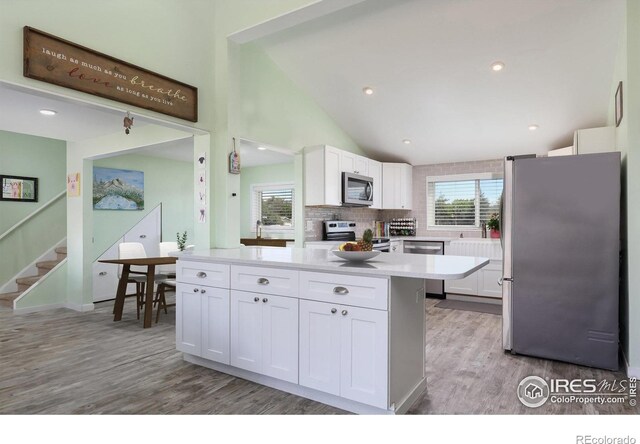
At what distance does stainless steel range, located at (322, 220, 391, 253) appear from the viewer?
17.7 ft

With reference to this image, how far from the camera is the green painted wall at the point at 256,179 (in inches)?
282

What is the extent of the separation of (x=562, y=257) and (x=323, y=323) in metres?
2.06

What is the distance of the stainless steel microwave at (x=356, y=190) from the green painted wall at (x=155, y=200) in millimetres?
3247

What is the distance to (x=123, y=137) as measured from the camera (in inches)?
187

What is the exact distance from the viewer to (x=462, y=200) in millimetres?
6203

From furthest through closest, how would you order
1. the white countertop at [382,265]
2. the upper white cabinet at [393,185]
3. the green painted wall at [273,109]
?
the upper white cabinet at [393,185] → the green painted wall at [273,109] → the white countertop at [382,265]

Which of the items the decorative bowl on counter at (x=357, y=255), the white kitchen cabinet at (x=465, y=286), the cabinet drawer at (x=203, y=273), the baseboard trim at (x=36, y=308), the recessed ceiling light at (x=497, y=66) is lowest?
the baseboard trim at (x=36, y=308)

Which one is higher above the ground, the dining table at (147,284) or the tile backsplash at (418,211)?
the tile backsplash at (418,211)

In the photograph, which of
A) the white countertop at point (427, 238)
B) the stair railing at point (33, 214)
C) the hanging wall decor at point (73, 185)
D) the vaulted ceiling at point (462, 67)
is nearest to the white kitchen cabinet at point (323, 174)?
the vaulted ceiling at point (462, 67)

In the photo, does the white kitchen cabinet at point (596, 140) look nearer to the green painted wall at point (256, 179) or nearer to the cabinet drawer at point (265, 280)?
the cabinet drawer at point (265, 280)
